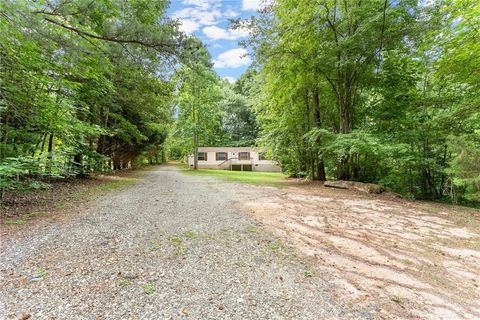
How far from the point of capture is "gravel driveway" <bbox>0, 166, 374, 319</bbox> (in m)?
2.05

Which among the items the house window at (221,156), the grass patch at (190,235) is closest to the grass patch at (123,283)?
the grass patch at (190,235)

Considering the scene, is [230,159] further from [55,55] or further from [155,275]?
[155,275]

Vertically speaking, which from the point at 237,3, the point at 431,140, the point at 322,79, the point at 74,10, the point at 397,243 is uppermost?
the point at 237,3

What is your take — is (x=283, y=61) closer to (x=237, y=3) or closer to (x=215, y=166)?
(x=237, y=3)

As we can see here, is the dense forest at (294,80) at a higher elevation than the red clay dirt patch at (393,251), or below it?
higher

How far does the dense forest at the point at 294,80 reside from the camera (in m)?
4.15

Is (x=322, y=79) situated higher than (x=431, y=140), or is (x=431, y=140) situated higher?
(x=322, y=79)

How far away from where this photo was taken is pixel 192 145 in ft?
73.8

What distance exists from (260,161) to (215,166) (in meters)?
5.85

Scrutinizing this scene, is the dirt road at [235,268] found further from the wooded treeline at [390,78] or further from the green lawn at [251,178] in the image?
the green lawn at [251,178]

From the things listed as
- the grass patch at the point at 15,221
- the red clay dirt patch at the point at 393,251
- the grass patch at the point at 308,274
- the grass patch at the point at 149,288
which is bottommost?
the red clay dirt patch at the point at 393,251

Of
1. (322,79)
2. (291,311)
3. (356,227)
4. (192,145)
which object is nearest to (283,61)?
(322,79)

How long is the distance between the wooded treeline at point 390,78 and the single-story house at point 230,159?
18.6 metres

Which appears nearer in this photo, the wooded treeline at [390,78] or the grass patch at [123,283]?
the grass patch at [123,283]
